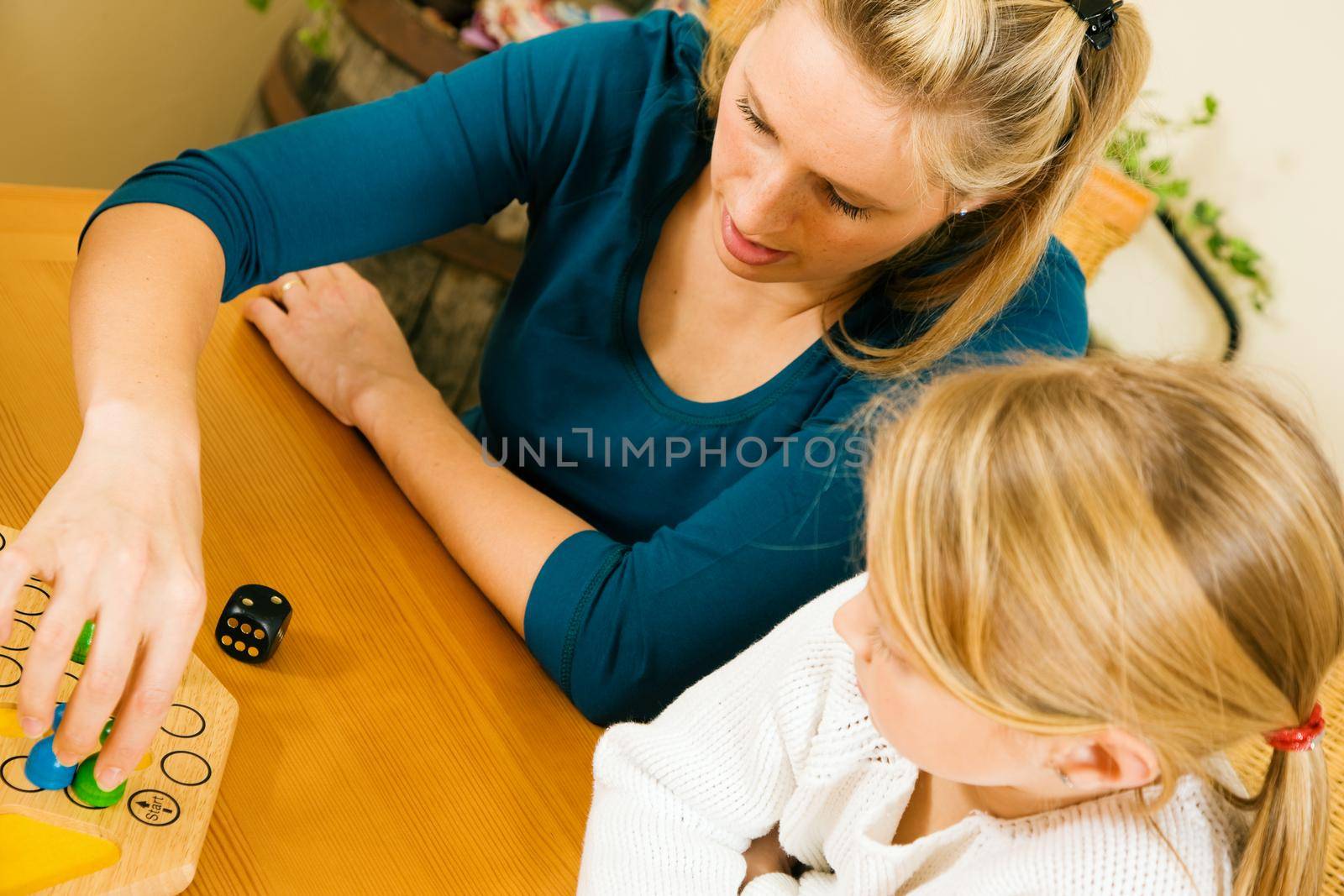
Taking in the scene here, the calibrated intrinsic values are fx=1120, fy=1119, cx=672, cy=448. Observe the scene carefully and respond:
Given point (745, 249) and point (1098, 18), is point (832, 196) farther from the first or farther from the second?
point (1098, 18)

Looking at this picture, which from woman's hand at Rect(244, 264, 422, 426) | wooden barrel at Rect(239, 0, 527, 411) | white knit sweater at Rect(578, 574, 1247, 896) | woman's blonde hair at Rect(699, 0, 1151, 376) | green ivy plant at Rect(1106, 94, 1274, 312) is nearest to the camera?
white knit sweater at Rect(578, 574, 1247, 896)

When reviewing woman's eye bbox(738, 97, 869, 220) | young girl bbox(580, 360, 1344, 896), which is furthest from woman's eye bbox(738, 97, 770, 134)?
young girl bbox(580, 360, 1344, 896)

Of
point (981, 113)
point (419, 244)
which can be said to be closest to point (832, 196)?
point (981, 113)

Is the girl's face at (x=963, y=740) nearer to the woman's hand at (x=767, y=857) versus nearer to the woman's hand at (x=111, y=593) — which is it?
the woman's hand at (x=767, y=857)

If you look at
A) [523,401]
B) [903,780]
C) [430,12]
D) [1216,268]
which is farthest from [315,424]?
[1216,268]

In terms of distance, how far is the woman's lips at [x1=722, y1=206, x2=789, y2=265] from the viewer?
0.97 meters

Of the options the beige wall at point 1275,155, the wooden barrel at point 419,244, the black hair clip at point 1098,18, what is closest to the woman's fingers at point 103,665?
the black hair clip at point 1098,18

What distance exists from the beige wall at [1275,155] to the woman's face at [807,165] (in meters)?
1.21

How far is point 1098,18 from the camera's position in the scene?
840 millimetres

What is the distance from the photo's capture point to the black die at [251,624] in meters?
0.80

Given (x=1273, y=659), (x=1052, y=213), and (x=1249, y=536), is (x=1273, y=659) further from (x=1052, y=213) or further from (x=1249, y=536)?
(x=1052, y=213)

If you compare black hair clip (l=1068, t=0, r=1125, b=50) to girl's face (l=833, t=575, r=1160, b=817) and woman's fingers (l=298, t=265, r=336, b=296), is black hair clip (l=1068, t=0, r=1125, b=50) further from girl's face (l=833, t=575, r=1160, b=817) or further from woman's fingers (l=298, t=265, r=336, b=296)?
woman's fingers (l=298, t=265, r=336, b=296)

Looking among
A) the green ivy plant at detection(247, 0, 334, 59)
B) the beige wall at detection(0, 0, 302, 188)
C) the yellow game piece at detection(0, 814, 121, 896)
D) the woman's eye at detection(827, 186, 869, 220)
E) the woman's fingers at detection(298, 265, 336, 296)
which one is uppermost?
the woman's eye at detection(827, 186, 869, 220)

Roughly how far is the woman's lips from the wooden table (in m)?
0.38
